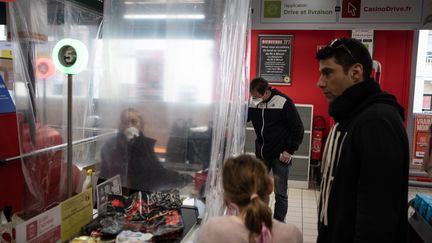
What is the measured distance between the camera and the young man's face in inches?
54.8

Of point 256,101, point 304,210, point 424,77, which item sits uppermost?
point 424,77

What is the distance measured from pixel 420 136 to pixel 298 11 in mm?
3286

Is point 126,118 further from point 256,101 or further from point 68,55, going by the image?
point 256,101

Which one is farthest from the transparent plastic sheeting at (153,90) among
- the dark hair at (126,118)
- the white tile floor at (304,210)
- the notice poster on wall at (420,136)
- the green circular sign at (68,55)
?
the notice poster on wall at (420,136)

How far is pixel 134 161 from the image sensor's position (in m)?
2.39

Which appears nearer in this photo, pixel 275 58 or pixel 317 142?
pixel 317 142

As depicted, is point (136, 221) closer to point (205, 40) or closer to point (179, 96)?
point (179, 96)

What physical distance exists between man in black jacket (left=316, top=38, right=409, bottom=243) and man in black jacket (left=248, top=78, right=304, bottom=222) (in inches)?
84.0

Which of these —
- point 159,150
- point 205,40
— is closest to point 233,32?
point 205,40

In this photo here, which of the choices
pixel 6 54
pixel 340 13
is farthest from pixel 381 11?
pixel 6 54

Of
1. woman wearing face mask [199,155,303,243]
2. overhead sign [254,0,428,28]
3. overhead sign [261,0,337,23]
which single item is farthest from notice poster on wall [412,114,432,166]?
woman wearing face mask [199,155,303,243]

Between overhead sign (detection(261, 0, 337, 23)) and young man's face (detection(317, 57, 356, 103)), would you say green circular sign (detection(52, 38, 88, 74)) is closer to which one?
young man's face (detection(317, 57, 356, 103))

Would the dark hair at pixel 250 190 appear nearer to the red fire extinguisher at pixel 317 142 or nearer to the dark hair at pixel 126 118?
the dark hair at pixel 126 118

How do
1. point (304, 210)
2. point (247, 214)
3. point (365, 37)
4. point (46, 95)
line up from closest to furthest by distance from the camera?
point (247, 214) → point (46, 95) → point (365, 37) → point (304, 210)
